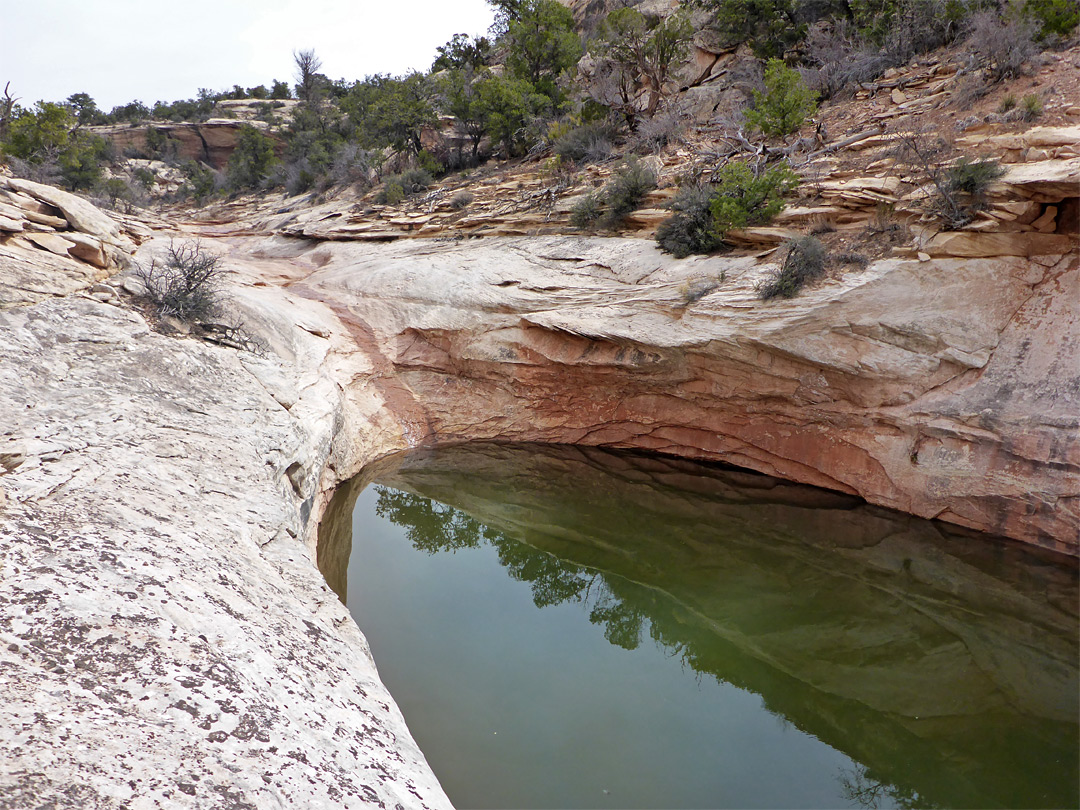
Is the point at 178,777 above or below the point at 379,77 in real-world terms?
below

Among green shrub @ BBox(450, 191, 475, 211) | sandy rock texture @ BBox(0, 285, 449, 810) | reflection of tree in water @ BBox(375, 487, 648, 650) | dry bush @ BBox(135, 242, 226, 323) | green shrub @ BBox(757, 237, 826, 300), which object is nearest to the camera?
sandy rock texture @ BBox(0, 285, 449, 810)

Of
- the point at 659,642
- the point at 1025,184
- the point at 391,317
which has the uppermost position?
the point at 1025,184

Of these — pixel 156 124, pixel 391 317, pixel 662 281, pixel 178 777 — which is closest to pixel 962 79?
pixel 662 281

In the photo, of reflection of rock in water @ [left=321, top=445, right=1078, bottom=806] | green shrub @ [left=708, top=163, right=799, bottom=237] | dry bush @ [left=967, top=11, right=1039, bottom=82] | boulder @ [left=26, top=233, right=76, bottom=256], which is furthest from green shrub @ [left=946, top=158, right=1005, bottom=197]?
boulder @ [left=26, top=233, right=76, bottom=256]

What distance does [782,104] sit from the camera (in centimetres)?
1044

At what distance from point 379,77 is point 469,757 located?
1180 inches

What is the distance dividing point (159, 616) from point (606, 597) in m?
4.51

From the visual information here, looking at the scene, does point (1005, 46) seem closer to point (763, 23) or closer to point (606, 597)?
point (763, 23)

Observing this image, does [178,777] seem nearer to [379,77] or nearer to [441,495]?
[441,495]

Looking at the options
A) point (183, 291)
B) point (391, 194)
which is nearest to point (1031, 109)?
point (183, 291)

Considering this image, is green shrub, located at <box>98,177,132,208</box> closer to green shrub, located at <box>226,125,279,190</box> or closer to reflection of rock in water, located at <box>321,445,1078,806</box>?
green shrub, located at <box>226,125,279,190</box>

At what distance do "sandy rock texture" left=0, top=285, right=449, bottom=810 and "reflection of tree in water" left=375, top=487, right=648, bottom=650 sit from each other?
2422 millimetres

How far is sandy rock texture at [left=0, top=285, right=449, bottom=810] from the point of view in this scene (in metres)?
2.26

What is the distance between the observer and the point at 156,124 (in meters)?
33.1
